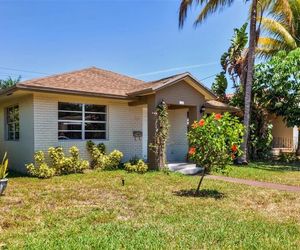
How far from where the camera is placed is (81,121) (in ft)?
45.8

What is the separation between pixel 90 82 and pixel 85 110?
1.43 m

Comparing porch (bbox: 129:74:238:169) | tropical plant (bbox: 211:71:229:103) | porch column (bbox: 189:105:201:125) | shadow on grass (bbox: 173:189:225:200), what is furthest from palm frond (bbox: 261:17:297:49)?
shadow on grass (bbox: 173:189:225:200)

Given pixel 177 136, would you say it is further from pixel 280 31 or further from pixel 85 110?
pixel 280 31

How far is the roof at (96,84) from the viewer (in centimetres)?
1232

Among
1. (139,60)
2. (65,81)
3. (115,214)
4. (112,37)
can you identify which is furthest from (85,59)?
(115,214)

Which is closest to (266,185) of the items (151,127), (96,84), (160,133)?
(160,133)

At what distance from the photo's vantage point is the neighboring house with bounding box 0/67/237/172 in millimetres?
12746

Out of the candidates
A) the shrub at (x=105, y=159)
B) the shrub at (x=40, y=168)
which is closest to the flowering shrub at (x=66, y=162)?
the shrub at (x=40, y=168)

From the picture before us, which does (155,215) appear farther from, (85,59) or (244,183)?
(85,59)

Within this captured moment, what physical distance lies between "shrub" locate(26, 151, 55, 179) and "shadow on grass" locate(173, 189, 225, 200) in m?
5.12

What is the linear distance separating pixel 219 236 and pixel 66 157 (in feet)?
29.4

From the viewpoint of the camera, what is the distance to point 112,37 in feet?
74.2

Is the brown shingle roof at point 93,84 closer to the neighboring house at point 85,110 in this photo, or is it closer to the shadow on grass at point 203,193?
the neighboring house at point 85,110

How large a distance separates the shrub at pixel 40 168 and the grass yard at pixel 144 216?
0.89 metres
